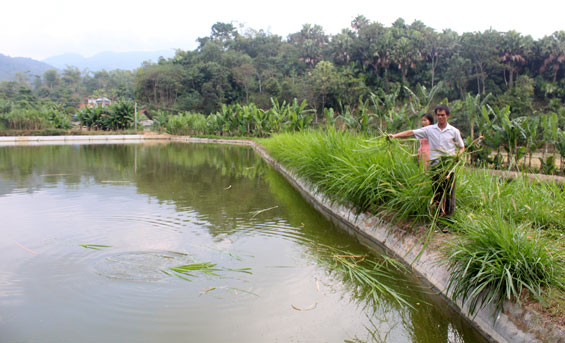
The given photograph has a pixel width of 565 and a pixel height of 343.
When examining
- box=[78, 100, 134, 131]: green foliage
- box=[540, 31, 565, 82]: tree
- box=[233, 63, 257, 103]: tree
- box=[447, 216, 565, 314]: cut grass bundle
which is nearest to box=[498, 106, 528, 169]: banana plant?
box=[447, 216, 565, 314]: cut grass bundle

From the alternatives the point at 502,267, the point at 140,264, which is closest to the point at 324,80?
the point at 140,264

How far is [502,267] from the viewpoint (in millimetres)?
3021

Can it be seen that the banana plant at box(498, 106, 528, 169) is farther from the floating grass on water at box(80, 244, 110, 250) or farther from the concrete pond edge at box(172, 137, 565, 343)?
the floating grass on water at box(80, 244, 110, 250)

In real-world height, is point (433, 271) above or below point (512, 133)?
below

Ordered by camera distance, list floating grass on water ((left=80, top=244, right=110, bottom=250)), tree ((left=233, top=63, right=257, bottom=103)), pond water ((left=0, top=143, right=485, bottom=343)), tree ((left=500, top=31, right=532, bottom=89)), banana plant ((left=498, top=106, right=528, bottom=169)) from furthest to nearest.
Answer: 1. tree ((left=233, top=63, right=257, bottom=103))
2. tree ((left=500, top=31, right=532, bottom=89))
3. banana plant ((left=498, top=106, right=528, bottom=169))
4. floating grass on water ((left=80, top=244, right=110, bottom=250))
5. pond water ((left=0, top=143, right=485, bottom=343))

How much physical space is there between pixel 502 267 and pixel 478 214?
51.0 inches

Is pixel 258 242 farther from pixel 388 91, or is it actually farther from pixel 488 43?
pixel 388 91

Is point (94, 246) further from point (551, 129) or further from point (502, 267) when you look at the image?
point (551, 129)

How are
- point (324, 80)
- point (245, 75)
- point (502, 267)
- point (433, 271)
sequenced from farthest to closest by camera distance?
point (245, 75) → point (324, 80) → point (433, 271) → point (502, 267)

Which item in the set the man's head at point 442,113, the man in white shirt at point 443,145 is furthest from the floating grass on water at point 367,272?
the man's head at point 442,113

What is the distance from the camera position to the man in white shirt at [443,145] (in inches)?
167

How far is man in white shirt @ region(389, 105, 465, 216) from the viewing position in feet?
13.9

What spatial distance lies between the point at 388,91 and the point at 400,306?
1605 inches

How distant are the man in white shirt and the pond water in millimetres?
822
